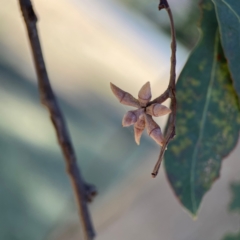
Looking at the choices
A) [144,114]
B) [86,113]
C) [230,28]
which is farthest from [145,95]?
[86,113]

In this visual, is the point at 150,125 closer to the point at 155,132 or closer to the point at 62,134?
the point at 155,132

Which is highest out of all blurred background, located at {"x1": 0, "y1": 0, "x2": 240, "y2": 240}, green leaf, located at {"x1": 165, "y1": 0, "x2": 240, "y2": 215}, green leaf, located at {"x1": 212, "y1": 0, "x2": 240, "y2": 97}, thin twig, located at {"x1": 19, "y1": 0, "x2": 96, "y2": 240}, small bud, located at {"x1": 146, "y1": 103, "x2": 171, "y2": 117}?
green leaf, located at {"x1": 212, "y1": 0, "x2": 240, "y2": 97}

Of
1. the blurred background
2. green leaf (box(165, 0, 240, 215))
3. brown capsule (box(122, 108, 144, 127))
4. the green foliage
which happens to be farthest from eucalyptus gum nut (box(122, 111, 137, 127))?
the green foliage

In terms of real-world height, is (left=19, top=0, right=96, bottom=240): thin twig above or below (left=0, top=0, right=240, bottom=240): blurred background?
above

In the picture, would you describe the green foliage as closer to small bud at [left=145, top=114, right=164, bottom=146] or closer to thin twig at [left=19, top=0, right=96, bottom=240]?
thin twig at [left=19, top=0, right=96, bottom=240]

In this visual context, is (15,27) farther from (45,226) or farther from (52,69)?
(45,226)

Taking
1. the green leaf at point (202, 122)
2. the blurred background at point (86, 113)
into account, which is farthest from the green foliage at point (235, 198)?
the green leaf at point (202, 122)

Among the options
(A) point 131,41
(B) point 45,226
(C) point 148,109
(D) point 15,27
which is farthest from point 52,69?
(C) point 148,109
